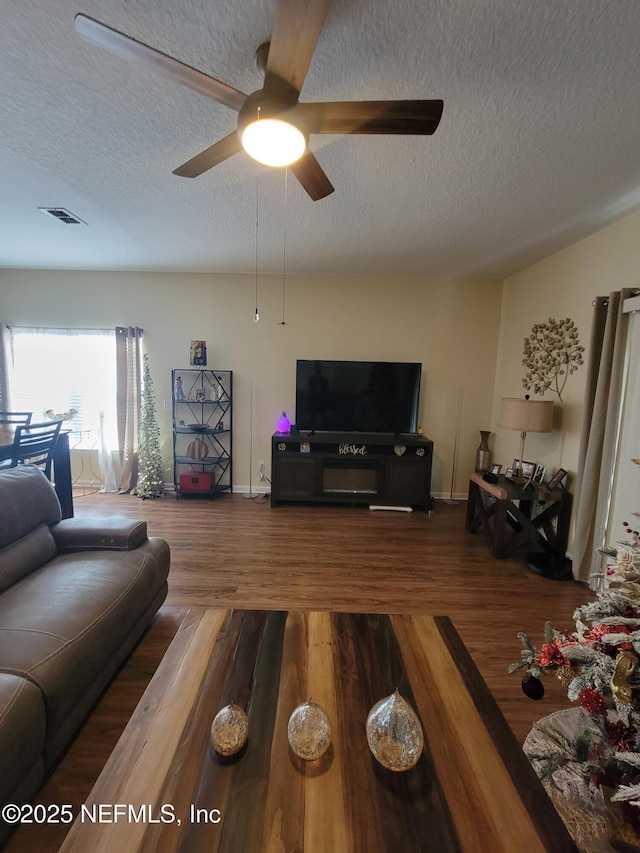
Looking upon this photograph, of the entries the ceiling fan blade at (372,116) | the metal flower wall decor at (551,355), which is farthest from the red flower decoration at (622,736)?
the metal flower wall decor at (551,355)

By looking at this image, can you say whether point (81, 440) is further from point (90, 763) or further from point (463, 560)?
point (463, 560)

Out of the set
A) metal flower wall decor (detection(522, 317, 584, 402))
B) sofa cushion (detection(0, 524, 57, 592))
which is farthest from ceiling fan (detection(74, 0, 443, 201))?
metal flower wall decor (detection(522, 317, 584, 402))

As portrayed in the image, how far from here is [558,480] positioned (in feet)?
9.91

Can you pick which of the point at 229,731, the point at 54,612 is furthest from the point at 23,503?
the point at 229,731

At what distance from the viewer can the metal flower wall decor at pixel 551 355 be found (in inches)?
119

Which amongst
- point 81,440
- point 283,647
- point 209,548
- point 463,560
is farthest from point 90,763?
point 81,440

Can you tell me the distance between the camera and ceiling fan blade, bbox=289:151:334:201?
158 centimetres

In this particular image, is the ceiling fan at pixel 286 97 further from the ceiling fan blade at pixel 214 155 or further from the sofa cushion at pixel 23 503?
the sofa cushion at pixel 23 503

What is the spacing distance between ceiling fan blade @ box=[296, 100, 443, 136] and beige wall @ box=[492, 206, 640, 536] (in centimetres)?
210

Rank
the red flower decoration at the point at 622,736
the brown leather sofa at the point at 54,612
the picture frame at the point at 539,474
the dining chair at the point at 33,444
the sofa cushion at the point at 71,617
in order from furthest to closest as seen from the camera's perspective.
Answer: the picture frame at the point at 539,474, the dining chair at the point at 33,444, the sofa cushion at the point at 71,617, the brown leather sofa at the point at 54,612, the red flower decoration at the point at 622,736

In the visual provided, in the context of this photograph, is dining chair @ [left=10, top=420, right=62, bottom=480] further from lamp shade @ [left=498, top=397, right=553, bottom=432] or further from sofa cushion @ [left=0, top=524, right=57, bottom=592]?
lamp shade @ [left=498, top=397, right=553, bottom=432]

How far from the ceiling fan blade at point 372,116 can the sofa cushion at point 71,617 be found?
213 centimetres

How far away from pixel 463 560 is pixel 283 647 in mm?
2195

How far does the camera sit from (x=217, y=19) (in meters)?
1.28
